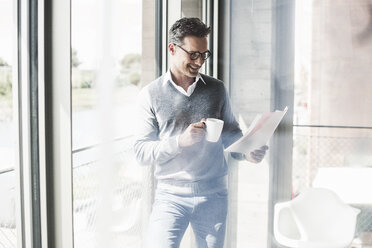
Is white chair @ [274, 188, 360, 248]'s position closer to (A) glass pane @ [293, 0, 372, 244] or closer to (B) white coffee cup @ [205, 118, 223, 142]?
(A) glass pane @ [293, 0, 372, 244]

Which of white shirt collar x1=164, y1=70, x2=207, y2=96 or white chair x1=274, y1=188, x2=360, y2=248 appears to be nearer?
white shirt collar x1=164, y1=70, x2=207, y2=96

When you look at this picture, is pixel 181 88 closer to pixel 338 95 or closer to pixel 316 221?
pixel 338 95

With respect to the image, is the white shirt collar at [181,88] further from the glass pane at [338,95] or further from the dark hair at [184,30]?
the glass pane at [338,95]

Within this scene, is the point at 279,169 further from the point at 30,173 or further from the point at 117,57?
the point at 30,173

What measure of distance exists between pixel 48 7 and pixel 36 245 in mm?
545

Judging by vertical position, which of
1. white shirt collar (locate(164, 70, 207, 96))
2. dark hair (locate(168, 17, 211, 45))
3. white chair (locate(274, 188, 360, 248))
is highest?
dark hair (locate(168, 17, 211, 45))

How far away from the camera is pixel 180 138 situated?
1269 millimetres

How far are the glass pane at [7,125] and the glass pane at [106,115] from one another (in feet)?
0.50

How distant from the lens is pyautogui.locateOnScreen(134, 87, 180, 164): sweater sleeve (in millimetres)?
1206

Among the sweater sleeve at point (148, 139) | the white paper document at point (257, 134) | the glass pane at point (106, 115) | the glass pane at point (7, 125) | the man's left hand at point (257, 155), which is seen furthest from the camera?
the man's left hand at point (257, 155)

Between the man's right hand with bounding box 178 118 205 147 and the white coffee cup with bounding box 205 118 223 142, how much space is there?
0.08 feet

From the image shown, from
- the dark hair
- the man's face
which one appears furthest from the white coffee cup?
the dark hair

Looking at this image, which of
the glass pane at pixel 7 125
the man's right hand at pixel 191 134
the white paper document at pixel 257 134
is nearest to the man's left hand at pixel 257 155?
the white paper document at pixel 257 134

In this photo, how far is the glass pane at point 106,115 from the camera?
3.07 ft
